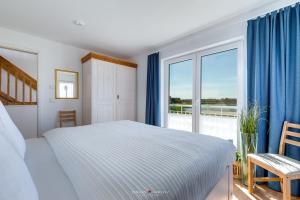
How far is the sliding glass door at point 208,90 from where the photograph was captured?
2.48 meters

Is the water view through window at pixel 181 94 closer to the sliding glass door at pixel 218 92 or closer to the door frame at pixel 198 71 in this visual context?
the door frame at pixel 198 71

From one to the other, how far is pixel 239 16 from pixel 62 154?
281 cm

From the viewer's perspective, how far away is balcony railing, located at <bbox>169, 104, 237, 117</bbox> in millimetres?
2532

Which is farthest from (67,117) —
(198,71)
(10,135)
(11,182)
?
(11,182)

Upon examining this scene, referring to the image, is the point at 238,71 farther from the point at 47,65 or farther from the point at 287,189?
the point at 47,65

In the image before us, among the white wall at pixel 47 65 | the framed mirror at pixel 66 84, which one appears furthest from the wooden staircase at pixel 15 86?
the framed mirror at pixel 66 84

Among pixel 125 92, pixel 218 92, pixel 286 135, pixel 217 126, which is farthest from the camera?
pixel 125 92

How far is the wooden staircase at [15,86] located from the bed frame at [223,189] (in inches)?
138

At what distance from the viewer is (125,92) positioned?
12.8 ft

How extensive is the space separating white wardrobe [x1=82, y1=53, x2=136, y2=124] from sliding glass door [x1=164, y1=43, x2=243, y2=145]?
3.74 feet

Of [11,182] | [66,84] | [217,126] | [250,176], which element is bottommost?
[250,176]

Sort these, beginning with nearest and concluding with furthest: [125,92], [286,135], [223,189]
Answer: [223,189] < [286,135] < [125,92]

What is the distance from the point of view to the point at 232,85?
2473mm

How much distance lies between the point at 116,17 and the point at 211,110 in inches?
90.9
